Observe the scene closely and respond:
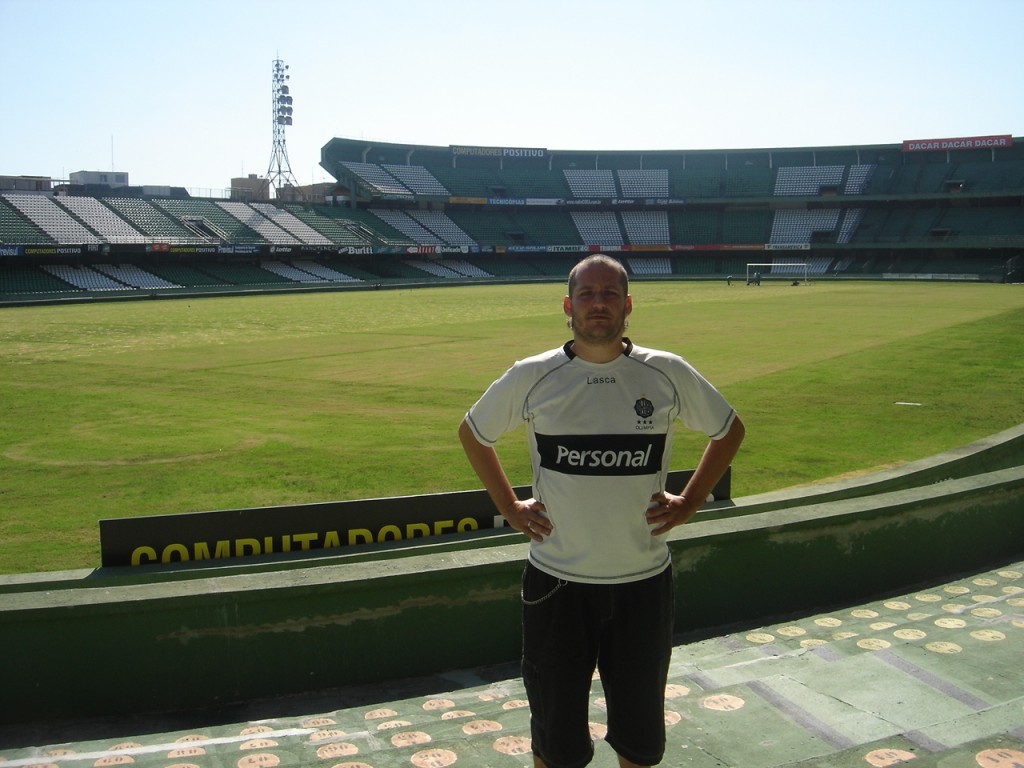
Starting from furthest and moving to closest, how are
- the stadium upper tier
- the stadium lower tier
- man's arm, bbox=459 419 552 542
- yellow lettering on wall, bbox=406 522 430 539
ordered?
1. the stadium upper tier
2. the stadium lower tier
3. yellow lettering on wall, bbox=406 522 430 539
4. man's arm, bbox=459 419 552 542

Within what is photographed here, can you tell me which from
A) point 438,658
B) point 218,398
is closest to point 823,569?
point 438,658

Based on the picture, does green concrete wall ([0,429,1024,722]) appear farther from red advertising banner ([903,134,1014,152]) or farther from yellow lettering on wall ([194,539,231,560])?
red advertising banner ([903,134,1014,152])

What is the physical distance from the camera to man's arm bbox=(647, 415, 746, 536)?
11.1 ft

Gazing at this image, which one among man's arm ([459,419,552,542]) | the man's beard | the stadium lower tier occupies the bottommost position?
man's arm ([459,419,552,542])

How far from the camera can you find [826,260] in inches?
3497

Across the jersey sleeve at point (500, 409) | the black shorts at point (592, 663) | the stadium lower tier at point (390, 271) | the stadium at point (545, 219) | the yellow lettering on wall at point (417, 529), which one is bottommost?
the yellow lettering on wall at point (417, 529)

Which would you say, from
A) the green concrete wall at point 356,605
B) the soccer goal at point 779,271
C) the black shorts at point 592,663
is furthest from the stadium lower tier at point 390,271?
the black shorts at point 592,663

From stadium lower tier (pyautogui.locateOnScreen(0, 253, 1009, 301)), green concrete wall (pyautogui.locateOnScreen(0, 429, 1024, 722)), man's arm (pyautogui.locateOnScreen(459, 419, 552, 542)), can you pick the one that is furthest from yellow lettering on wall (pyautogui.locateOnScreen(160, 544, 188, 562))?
stadium lower tier (pyautogui.locateOnScreen(0, 253, 1009, 301))

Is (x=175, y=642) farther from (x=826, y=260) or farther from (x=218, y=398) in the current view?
(x=826, y=260)

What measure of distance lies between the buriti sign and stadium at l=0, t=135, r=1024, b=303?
5885 cm

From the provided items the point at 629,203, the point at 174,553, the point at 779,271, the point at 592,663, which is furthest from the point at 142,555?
the point at 629,203

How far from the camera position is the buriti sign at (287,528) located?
638 centimetres

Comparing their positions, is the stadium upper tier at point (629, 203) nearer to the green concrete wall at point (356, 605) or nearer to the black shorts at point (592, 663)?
the green concrete wall at point (356, 605)

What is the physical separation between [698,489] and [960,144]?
312 feet
